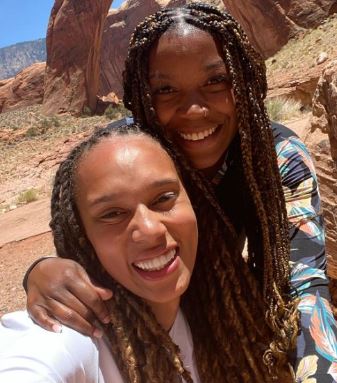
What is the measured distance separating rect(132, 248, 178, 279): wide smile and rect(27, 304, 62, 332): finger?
25 centimetres

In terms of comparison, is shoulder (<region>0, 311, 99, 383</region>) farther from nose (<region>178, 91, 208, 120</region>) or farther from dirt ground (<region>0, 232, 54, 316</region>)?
dirt ground (<region>0, 232, 54, 316</region>)

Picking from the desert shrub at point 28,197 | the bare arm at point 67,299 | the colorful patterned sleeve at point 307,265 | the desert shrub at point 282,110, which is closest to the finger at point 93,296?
the bare arm at point 67,299

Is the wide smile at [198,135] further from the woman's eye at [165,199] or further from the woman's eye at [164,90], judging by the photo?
the woman's eye at [165,199]

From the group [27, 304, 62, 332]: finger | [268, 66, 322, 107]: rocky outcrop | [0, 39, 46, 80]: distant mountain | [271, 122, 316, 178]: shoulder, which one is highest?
[0, 39, 46, 80]: distant mountain

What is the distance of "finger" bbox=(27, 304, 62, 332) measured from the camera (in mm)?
1298

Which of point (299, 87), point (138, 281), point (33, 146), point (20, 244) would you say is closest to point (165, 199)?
point (138, 281)

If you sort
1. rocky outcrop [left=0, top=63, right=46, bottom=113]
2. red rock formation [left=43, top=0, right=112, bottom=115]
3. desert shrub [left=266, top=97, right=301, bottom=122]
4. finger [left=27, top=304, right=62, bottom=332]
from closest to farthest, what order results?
finger [left=27, top=304, right=62, bottom=332] → desert shrub [left=266, top=97, right=301, bottom=122] → red rock formation [left=43, top=0, right=112, bottom=115] → rocky outcrop [left=0, top=63, right=46, bottom=113]

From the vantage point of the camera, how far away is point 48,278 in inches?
61.4

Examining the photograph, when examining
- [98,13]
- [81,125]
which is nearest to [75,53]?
[98,13]

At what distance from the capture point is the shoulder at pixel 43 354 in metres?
1.08

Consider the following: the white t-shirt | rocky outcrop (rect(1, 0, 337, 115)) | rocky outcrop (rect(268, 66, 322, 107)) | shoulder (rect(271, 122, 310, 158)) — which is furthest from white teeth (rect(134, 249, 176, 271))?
rocky outcrop (rect(1, 0, 337, 115))

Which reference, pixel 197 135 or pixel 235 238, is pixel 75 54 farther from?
pixel 235 238

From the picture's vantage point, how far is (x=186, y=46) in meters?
1.76

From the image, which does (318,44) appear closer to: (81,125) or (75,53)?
(81,125)
